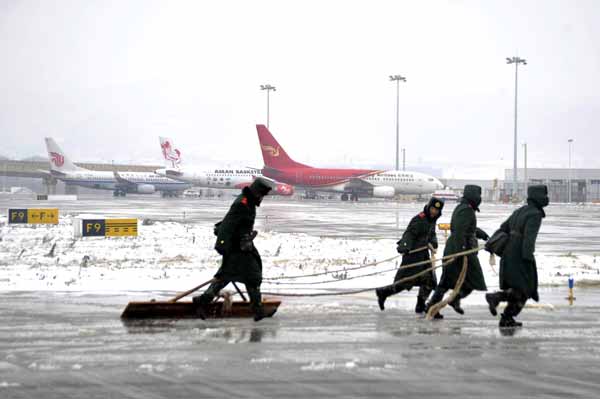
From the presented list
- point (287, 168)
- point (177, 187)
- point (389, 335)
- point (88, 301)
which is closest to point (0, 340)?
point (88, 301)

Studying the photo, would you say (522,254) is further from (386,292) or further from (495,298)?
(386,292)

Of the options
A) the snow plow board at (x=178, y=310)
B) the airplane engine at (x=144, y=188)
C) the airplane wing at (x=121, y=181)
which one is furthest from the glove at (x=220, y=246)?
the airplane wing at (x=121, y=181)

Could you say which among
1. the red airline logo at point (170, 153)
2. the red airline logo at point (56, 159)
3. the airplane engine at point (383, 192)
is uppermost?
the red airline logo at point (170, 153)

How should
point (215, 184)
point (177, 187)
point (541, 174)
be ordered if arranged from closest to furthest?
point (215, 184), point (177, 187), point (541, 174)

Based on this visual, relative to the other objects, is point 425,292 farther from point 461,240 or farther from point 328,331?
point 328,331

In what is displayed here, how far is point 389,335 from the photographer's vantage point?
25.9 ft

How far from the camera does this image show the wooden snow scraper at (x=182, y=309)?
29.2 feet

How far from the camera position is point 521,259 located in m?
8.31

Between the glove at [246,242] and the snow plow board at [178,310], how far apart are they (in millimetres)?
904

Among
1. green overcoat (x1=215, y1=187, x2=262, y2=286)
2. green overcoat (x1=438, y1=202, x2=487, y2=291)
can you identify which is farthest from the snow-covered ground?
green overcoat (x1=215, y1=187, x2=262, y2=286)

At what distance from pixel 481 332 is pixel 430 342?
0.92 m

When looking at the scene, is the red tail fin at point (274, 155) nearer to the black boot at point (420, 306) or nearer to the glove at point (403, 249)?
the glove at point (403, 249)

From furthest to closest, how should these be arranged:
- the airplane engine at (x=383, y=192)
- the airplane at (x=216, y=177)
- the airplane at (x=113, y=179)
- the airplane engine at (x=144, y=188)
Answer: the airplane at (x=113, y=179)
the airplane engine at (x=144, y=188)
the airplane at (x=216, y=177)
the airplane engine at (x=383, y=192)

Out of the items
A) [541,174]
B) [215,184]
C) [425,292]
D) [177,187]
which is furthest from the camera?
[541,174]
